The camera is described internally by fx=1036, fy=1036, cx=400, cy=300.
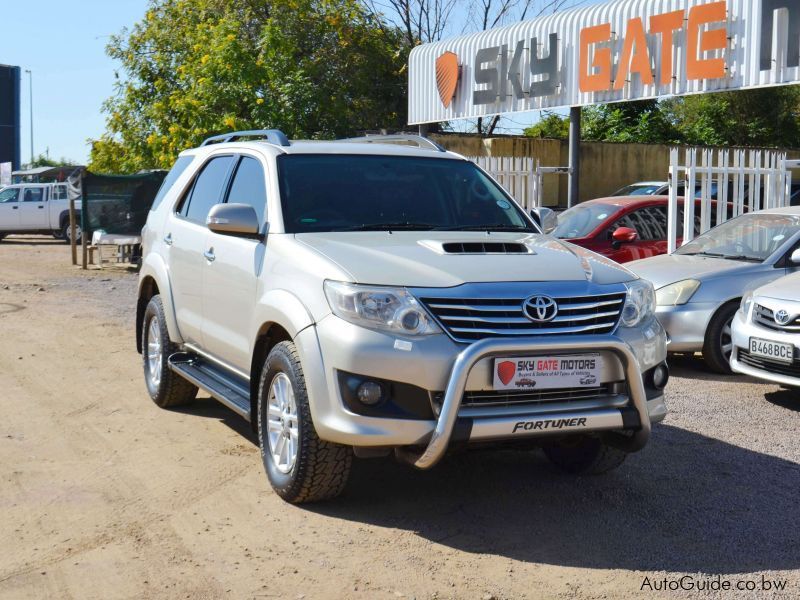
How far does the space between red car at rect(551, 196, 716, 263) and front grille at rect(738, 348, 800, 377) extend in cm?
355

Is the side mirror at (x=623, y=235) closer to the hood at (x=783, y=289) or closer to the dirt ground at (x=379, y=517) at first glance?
the hood at (x=783, y=289)

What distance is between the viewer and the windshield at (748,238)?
9562 mm

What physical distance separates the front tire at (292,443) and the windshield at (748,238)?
5.77 m

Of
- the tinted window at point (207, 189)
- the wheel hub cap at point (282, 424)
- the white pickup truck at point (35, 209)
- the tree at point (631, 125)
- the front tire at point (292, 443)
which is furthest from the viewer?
the tree at point (631, 125)

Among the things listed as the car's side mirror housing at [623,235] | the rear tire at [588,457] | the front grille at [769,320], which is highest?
the car's side mirror housing at [623,235]

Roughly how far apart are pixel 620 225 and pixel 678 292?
315 centimetres

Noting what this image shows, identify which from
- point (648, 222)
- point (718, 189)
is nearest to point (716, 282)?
point (648, 222)

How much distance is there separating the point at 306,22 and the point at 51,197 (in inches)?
365

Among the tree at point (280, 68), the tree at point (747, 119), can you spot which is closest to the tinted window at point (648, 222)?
the tree at point (280, 68)

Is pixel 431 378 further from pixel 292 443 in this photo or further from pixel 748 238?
pixel 748 238

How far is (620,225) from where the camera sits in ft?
39.8

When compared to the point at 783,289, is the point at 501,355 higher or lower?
lower

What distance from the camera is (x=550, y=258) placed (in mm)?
5168

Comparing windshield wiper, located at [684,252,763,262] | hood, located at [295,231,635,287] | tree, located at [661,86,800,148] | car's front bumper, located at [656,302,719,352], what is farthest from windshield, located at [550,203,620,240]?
tree, located at [661,86,800,148]
